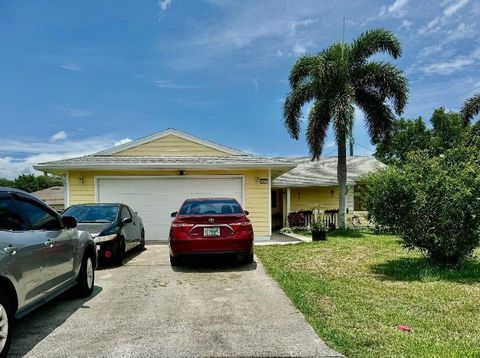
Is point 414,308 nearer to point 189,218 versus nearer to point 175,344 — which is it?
point 175,344

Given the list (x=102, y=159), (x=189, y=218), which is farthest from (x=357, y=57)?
(x=189, y=218)

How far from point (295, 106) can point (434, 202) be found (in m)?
10.4

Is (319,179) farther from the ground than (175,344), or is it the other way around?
(319,179)

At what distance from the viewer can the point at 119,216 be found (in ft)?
33.1

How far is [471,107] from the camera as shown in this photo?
Result: 22.2 metres

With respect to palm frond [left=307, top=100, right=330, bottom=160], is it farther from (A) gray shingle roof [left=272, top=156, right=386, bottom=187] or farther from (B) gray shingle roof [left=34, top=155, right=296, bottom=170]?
(B) gray shingle roof [left=34, top=155, right=296, bottom=170]

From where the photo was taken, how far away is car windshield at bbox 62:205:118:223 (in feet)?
32.7

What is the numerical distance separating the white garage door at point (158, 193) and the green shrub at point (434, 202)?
6537 mm

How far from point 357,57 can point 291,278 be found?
12.6 meters

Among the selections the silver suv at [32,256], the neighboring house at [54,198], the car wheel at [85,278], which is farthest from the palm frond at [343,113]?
the neighboring house at [54,198]

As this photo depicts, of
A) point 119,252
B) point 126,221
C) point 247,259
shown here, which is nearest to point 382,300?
point 247,259

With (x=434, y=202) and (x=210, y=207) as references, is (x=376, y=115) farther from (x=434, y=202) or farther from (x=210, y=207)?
(x=210, y=207)

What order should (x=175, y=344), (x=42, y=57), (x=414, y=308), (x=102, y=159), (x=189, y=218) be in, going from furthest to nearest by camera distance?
1. (x=102, y=159)
2. (x=42, y=57)
3. (x=189, y=218)
4. (x=414, y=308)
5. (x=175, y=344)

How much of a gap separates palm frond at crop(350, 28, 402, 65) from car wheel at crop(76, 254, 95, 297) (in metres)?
14.4
